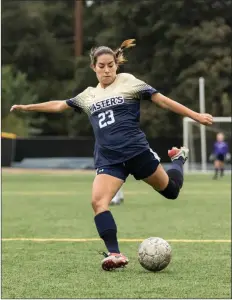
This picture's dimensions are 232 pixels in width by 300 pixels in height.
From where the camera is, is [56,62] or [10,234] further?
[56,62]

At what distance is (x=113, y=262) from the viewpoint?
7094 mm

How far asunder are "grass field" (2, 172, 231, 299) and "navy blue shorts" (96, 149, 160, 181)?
2.95 ft

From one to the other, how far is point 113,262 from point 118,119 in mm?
1302

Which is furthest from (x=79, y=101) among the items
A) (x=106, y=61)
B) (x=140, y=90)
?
(x=140, y=90)

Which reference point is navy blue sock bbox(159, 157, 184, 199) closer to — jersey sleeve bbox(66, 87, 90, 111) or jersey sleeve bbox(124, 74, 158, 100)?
jersey sleeve bbox(124, 74, 158, 100)

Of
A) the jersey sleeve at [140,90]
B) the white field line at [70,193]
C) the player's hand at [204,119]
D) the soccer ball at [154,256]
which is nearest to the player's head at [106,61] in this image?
the jersey sleeve at [140,90]

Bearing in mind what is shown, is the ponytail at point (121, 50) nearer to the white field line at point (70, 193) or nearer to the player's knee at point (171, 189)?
the player's knee at point (171, 189)

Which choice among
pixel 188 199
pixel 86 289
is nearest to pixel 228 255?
pixel 86 289

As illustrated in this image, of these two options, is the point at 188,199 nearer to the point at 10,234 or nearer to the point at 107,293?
the point at 10,234

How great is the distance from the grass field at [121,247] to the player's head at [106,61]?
1787mm

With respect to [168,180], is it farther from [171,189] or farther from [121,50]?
[121,50]

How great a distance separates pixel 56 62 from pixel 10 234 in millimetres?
50495

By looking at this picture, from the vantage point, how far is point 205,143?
35094mm

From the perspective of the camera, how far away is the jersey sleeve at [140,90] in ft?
23.7
